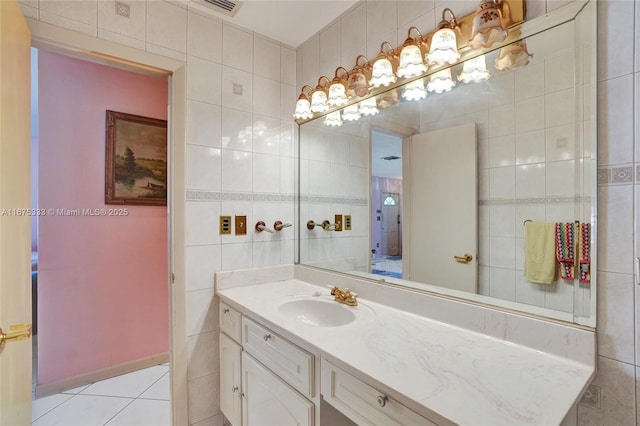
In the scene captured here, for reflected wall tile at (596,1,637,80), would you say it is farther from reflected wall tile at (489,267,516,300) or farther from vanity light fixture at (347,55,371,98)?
vanity light fixture at (347,55,371,98)

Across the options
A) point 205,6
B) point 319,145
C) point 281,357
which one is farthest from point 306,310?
point 205,6

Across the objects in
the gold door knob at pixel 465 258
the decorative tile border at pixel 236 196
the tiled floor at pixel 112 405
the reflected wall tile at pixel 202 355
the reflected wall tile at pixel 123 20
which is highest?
the reflected wall tile at pixel 123 20

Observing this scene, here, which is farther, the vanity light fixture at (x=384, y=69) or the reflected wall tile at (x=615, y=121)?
Answer: the vanity light fixture at (x=384, y=69)

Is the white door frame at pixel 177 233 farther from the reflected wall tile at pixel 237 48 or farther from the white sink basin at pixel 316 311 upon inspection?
the white sink basin at pixel 316 311

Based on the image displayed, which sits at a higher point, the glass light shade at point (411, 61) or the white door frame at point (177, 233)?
the glass light shade at point (411, 61)

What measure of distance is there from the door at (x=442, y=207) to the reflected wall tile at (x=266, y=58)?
1.06m

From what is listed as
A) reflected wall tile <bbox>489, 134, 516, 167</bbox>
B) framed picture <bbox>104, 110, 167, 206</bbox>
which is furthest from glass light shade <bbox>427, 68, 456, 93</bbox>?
framed picture <bbox>104, 110, 167, 206</bbox>

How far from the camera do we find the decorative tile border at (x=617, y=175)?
83 centimetres

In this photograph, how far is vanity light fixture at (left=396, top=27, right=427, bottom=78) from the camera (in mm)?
1304

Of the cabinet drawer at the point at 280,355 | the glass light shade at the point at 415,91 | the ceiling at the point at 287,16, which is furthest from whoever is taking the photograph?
the ceiling at the point at 287,16

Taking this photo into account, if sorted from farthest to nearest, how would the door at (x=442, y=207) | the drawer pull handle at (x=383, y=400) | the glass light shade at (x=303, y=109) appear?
the glass light shade at (x=303, y=109)
the door at (x=442, y=207)
the drawer pull handle at (x=383, y=400)

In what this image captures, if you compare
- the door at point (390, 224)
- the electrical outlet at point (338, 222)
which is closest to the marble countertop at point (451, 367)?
the door at point (390, 224)

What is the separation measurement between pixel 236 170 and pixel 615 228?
170cm

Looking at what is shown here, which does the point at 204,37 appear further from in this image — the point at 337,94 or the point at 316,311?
the point at 316,311
